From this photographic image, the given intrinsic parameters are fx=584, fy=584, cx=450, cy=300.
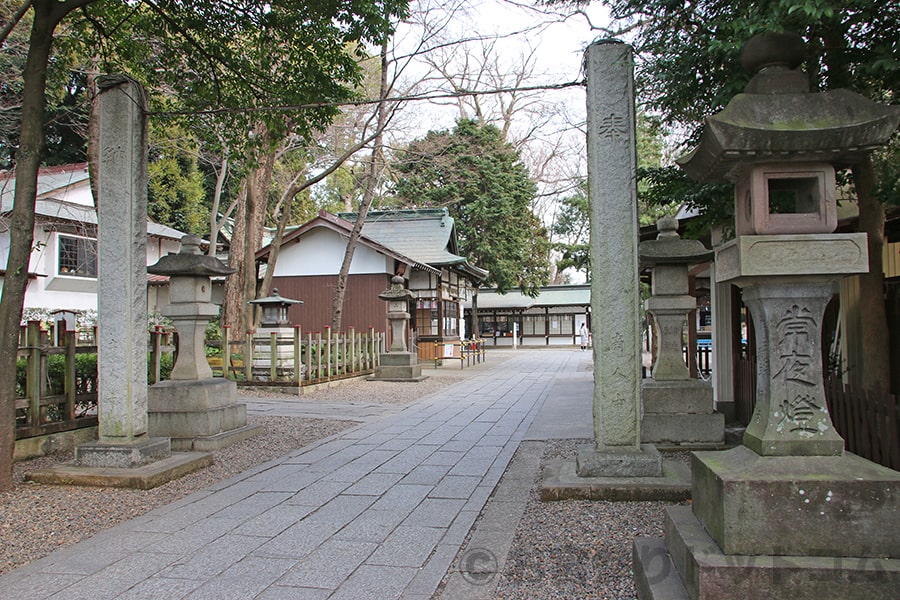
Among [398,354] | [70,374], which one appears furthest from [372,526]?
[398,354]

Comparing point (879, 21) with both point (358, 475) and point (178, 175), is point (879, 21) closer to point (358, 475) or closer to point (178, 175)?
point (358, 475)

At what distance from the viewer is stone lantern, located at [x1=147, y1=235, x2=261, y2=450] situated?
6.97m

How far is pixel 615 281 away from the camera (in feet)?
15.7

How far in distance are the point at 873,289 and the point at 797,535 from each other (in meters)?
3.40

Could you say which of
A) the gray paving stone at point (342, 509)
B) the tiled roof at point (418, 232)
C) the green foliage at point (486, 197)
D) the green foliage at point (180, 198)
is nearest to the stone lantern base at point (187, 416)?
the gray paving stone at point (342, 509)

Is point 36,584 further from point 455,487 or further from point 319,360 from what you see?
point 319,360

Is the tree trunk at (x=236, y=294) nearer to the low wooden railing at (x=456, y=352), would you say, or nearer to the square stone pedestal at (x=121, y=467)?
the low wooden railing at (x=456, y=352)

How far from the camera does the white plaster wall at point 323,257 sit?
2319cm

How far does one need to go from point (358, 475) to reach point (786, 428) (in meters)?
4.08

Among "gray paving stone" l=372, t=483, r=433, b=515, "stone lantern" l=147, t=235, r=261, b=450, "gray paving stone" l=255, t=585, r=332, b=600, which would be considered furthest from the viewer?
"stone lantern" l=147, t=235, r=261, b=450

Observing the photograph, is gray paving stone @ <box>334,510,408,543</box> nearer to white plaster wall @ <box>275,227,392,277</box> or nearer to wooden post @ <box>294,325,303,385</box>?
wooden post @ <box>294,325,303,385</box>

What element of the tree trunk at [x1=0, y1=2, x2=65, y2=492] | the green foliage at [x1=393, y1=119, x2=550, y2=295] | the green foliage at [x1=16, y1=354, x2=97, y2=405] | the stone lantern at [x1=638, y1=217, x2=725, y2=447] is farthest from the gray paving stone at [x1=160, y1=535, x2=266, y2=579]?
the green foliage at [x1=393, y1=119, x2=550, y2=295]

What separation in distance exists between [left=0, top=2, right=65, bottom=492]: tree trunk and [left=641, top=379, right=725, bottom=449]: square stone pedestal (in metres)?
6.21

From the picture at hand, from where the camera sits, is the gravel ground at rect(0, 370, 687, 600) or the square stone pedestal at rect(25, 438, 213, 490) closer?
the gravel ground at rect(0, 370, 687, 600)
